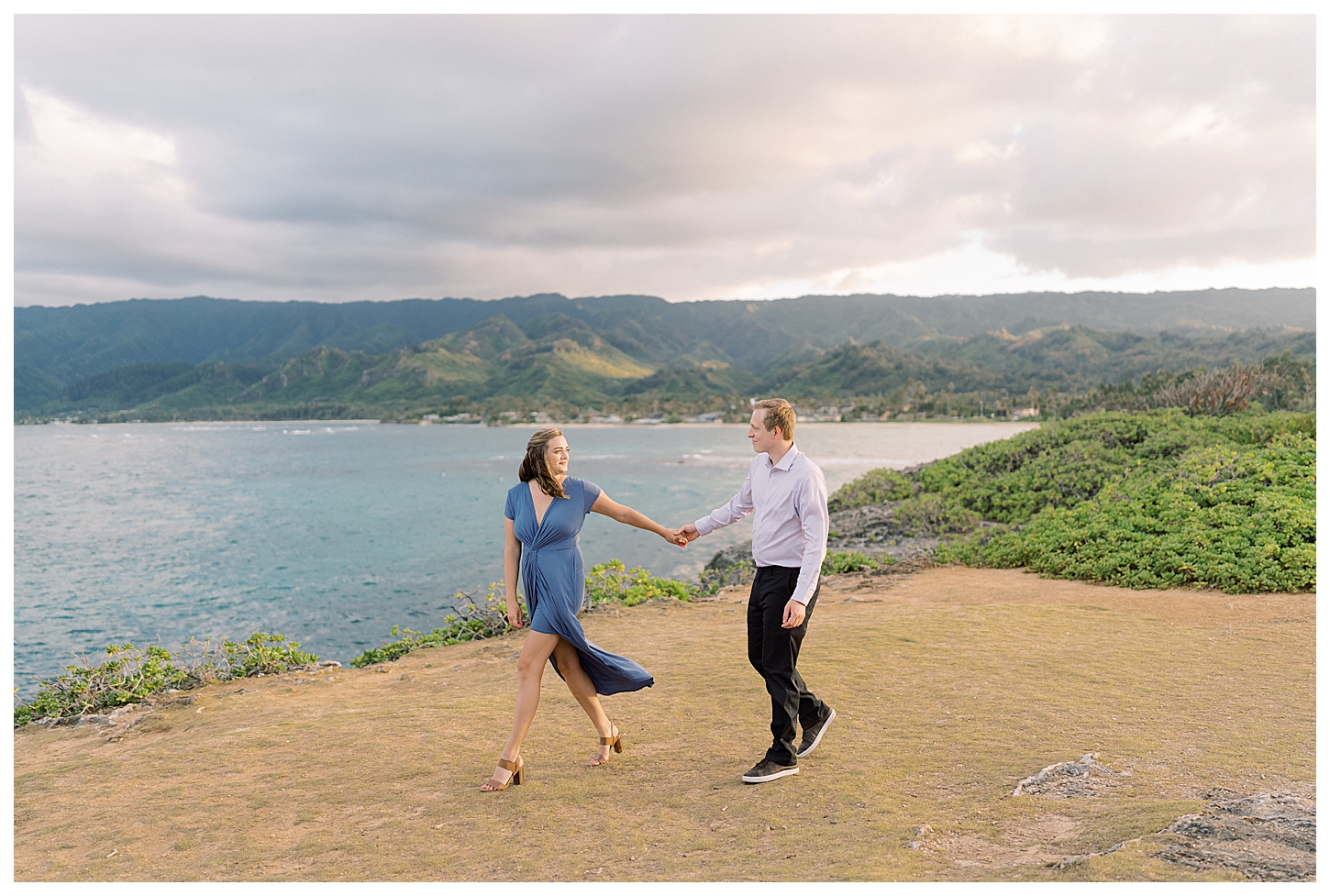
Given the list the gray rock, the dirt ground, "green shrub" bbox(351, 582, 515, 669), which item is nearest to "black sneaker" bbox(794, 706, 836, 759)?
the dirt ground

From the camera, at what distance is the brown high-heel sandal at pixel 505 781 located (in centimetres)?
460

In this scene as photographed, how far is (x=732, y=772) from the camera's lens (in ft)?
15.7

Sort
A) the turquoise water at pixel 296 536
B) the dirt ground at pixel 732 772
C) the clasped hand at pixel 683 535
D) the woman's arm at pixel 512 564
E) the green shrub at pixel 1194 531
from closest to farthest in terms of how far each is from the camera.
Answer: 1. the dirt ground at pixel 732 772
2. the woman's arm at pixel 512 564
3. the clasped hand at pixel 683 535
4. the green shrub at pixel 1194 531
5. the turquoise water at pixel 296 536

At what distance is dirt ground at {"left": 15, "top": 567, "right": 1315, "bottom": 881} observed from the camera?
3.63m

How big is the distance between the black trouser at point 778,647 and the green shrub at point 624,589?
7026 millimetres

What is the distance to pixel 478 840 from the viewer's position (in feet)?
13.0

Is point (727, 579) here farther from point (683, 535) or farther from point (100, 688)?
point (100, 688)

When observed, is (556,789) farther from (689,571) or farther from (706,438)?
(706,438)

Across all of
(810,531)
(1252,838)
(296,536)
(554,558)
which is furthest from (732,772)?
(296,536)

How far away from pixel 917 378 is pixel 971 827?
178 metres

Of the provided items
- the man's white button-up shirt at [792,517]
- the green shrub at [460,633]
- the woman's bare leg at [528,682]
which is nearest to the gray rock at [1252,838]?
the man's white button-up shirt at [792,517]

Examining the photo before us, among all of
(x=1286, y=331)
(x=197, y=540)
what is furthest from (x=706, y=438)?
(x=1286, y=331)

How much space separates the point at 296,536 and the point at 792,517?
1370 inches

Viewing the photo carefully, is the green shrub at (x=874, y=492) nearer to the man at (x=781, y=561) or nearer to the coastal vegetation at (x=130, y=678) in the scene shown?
the coastal vegetation at (x=130, y=678)
